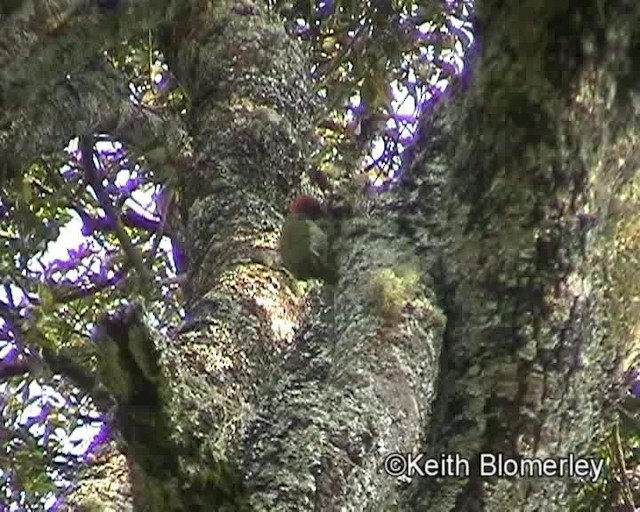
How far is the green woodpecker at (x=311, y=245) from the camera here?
5.23 feet

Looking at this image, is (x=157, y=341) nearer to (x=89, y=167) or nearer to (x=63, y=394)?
(x=89, y=167)

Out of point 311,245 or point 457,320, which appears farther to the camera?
point 311,245

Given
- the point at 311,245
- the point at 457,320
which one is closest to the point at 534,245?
the point at 457,320

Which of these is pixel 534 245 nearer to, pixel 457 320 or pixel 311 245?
pixel 457 320

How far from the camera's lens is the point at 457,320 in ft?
4.85

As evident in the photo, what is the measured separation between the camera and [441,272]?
151cm

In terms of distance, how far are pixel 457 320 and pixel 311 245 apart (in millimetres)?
232

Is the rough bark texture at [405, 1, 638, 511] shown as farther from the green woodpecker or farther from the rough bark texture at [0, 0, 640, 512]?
the green woodpecker

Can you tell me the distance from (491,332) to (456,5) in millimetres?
2076

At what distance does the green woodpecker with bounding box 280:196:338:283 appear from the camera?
1.59 meters

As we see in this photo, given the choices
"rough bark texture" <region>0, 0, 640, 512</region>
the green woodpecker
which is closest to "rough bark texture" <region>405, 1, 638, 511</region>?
"rough bark texture" <region>0, 0, 640, 512</region>

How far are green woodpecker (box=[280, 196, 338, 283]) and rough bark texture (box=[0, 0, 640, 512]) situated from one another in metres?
0.03

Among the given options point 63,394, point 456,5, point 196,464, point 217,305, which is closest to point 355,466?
point 196,464

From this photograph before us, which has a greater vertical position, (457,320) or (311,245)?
(311,245)
